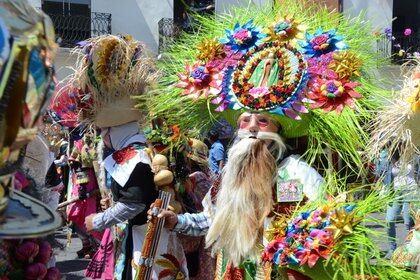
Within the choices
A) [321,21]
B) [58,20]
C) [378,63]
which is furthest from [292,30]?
[58,20]

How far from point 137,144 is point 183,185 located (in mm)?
417

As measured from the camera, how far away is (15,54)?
91 centimetres

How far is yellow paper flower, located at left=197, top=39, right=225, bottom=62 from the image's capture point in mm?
Result: 3246

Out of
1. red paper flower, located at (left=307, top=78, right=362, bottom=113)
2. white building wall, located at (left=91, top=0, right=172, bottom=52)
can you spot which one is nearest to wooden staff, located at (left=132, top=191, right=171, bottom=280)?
red paper flower, located at (left=307, top=78, right=362, bottom=113)

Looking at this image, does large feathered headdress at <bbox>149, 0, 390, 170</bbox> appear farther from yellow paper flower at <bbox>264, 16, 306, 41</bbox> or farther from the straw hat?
the straw hat

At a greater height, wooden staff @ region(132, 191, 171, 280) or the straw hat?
the straw hat

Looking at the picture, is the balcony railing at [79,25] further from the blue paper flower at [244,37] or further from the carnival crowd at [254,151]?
the blue paper flower at [244,37]

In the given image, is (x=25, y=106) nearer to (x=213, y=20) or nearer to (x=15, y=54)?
(x=15, y=54)

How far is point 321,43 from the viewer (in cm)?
298

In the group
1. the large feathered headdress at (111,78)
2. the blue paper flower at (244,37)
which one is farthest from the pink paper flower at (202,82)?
the large feathered headdress at (111,78)

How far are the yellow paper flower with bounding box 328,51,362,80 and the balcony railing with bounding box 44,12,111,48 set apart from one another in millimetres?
14117

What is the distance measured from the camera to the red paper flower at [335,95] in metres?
2.87

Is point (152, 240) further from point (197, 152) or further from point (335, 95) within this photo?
point (197, 152)

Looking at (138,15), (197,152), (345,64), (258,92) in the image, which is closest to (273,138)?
(258,92)
